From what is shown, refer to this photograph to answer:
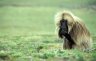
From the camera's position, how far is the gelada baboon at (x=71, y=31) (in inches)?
603

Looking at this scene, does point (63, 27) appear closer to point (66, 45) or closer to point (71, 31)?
point (71, 31)

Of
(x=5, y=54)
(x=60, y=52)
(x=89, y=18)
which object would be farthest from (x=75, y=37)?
(x=89, y=18)

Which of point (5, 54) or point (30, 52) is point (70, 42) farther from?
point (5, 54)

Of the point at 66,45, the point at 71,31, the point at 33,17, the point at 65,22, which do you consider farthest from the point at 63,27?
the point at 33,17

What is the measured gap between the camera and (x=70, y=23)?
15.3m

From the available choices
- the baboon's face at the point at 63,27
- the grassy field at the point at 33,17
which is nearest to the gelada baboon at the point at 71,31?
the baboon's face at the point at 63,27

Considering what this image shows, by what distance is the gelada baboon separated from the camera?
1533 cm

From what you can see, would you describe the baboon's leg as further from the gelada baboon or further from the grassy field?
the grassy field

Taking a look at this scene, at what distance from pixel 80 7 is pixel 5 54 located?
27656 millimetres

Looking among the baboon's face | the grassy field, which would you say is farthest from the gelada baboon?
the grassy field

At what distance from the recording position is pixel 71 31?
15.5 meters

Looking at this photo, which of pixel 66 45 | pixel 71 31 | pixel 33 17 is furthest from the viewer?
pixel 33 17

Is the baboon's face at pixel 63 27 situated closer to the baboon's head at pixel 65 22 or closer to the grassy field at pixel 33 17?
the baboon's head at pixel 65 22

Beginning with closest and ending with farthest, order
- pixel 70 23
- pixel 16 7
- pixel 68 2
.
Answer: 1. pixel 70 23
2. pixel 16 7
3. pixel 68 2
